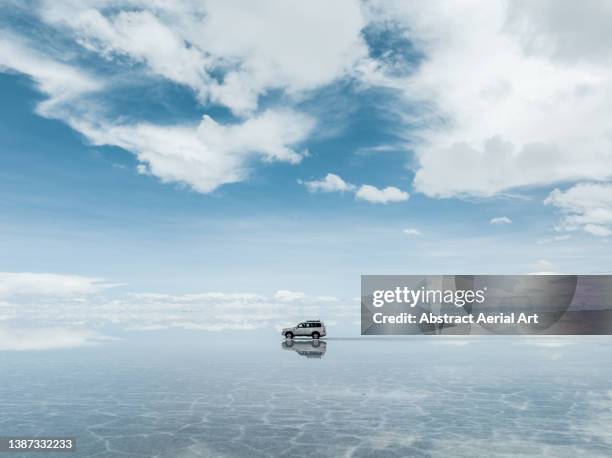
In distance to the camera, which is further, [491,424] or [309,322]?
[309,322]

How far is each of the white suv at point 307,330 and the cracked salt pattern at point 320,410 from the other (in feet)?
73.8

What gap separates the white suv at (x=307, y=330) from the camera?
69062 mm

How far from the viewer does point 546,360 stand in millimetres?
53156

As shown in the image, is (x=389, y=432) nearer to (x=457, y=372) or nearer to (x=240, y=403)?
(x=240, y=403)

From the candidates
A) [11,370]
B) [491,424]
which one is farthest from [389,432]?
[11,370]

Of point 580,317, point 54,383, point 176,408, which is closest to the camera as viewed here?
point 176,408

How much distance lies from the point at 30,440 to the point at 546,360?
49658mm

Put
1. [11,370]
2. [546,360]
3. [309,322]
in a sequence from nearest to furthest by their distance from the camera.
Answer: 1. [11,370]
2. [546,360]
3. [309,322]

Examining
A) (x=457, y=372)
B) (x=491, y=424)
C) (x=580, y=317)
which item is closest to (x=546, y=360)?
(x=457, y=372)

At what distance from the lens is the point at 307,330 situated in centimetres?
7006

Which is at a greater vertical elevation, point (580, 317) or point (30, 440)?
Answer: point (580, 317)

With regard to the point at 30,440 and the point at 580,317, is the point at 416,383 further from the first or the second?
the point at 580,317

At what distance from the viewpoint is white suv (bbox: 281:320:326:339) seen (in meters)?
69.1

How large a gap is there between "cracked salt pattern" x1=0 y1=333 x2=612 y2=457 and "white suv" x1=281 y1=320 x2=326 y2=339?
22507 mm
